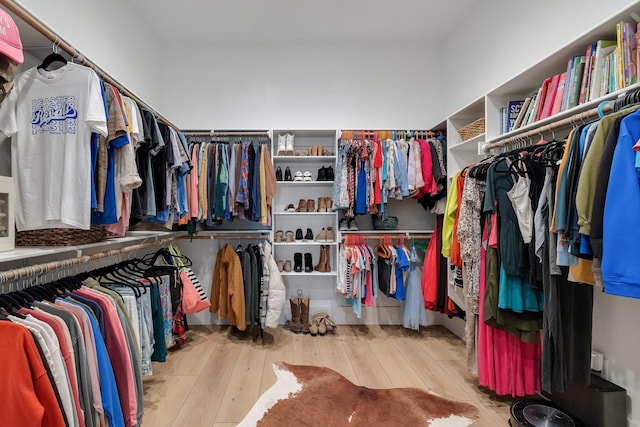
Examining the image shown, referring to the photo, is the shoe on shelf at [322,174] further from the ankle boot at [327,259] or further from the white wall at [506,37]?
the white wall at [506,37]

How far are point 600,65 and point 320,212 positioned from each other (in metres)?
2.34

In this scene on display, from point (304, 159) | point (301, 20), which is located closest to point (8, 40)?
point (304, 159)

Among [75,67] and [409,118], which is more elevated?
[409,118]

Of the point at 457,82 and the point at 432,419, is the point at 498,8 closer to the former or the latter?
the point at 457,82

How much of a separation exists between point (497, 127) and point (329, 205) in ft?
5.60

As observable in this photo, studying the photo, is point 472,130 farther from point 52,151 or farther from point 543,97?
point 52,151

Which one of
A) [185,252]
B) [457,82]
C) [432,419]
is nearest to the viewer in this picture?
[432,419]

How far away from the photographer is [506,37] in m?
2.50

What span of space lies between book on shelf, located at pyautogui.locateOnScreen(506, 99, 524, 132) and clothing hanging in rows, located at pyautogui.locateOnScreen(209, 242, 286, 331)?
2.26 meters

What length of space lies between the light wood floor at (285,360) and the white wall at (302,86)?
225 cm

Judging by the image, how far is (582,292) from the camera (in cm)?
162

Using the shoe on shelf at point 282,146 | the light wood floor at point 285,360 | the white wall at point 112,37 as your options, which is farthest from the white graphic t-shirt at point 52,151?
the shoe on shelf at point 282,146

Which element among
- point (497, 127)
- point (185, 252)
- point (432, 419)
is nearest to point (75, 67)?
point (185, 252)

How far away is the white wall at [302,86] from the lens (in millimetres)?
3457
